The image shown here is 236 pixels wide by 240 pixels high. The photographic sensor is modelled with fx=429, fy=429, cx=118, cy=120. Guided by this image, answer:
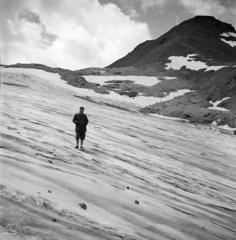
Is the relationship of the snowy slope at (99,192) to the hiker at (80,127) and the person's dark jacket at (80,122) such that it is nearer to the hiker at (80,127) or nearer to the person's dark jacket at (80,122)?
the hiker at (80,127)

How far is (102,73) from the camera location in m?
110

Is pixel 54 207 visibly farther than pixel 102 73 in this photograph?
No

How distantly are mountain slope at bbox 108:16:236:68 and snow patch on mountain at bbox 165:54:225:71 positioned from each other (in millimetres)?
2857

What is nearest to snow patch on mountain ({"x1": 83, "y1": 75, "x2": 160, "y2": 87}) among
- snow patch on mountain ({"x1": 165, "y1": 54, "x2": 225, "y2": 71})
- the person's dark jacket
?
snow patch on mountain ({"x1": 165, "y1": 54, "x2": 225, "y2": 71})

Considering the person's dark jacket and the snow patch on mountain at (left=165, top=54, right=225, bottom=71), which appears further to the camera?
the snow patch on mountain at (left=165, top=54, right=225, bottom=71)

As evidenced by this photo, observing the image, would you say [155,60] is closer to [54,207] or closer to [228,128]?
[228,128]

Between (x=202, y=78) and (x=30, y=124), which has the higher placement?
(x=202, y=78)

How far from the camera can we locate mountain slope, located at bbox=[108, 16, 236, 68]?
473 ft

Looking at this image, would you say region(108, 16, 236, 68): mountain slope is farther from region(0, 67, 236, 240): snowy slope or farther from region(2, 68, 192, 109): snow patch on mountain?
region(0, 67, 236, 240): snowy slope

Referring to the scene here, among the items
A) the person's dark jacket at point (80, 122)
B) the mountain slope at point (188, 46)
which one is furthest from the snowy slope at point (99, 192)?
the mountain slope at point (188, 46)

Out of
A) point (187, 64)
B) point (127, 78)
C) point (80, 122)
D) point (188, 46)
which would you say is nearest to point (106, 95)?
point (127, 78)

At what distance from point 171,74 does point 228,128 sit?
51509mm

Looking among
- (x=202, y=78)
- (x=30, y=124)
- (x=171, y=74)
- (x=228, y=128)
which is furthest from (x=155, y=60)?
(x=30, y=124)

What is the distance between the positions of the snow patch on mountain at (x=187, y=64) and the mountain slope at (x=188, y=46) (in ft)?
9.37
